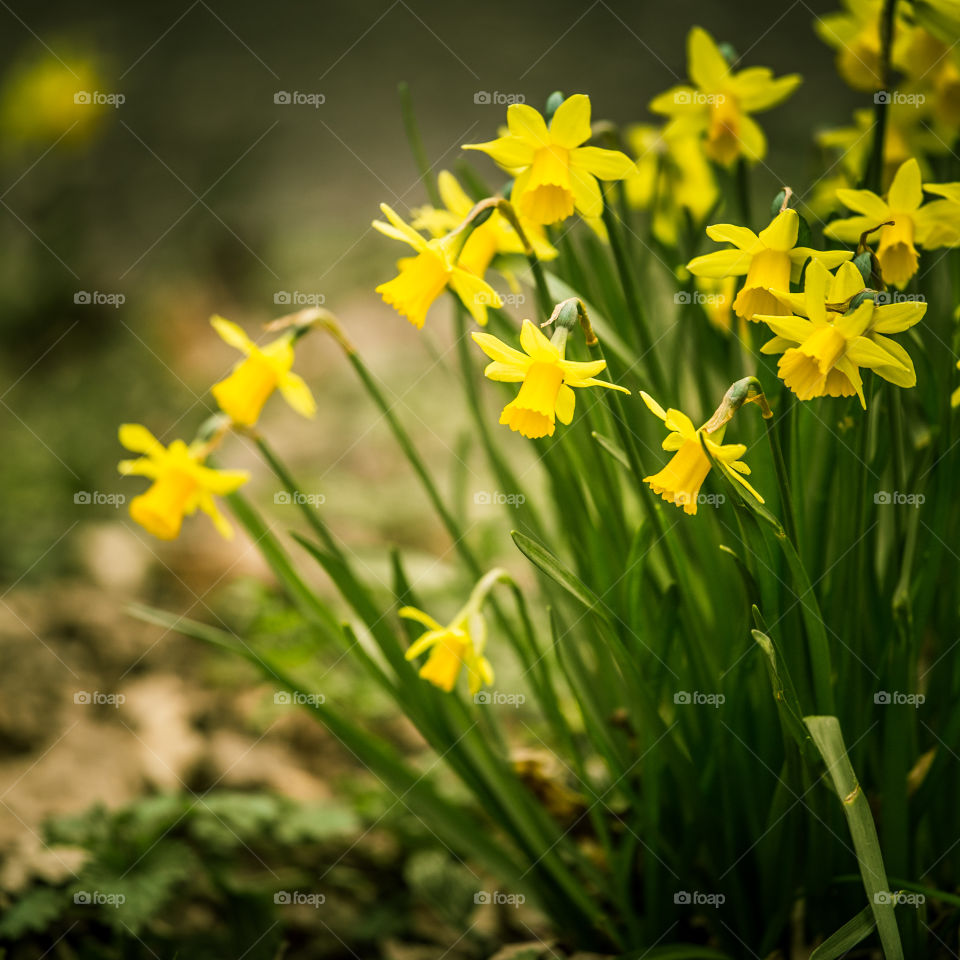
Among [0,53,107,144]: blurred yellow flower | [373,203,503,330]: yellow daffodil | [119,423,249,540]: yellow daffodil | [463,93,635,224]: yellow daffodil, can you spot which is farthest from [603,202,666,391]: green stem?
[0,53,107,144]: blurred yellow flower

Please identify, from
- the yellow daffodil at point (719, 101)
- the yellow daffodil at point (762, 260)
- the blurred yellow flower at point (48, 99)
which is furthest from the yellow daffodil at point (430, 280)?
the blurred yellow flower at point (48, 99)

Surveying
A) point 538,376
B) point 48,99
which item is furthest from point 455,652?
point 48,99

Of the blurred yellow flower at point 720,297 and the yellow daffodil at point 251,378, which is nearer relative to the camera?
the yellow daffodil at point 251,378

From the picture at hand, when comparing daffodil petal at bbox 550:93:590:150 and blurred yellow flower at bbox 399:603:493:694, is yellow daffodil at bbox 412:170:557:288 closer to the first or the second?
daffodil petal at bbox 550:93:590:150

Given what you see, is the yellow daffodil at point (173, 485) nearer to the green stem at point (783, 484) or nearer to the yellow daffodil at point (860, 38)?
the green stem at point (783, 484)

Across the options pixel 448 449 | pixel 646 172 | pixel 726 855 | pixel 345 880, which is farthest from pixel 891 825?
pixel 448 449

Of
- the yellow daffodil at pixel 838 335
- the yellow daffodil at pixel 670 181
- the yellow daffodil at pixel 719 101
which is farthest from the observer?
the yellow daffodil at pixel 670 181

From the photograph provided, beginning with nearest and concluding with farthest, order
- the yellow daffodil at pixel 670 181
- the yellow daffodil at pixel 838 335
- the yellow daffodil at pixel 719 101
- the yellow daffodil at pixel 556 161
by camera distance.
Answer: the yellow daffodil at pixel 838 335
the yellow daffodil at pixel 556 161
the yellow daffodil at pixel 719 101
the yellow daffodil at pixel 670 181
